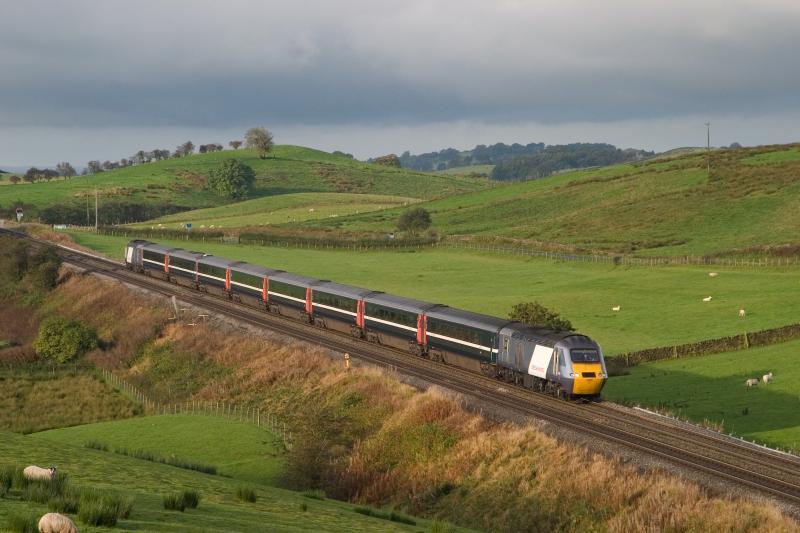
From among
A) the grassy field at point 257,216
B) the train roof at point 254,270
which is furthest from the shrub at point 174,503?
the grassy field at point 257,216

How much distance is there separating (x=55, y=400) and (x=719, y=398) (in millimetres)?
41934

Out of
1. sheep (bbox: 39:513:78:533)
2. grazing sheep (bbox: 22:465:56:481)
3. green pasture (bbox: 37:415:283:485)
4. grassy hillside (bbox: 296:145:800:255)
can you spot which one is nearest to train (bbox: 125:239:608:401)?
green pasture (bbox: 37:415:283:485)

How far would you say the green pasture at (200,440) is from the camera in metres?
39.4

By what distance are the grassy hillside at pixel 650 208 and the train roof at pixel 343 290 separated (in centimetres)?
5257

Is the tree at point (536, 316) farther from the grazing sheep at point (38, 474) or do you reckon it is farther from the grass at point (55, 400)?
the grazing sheep at point (38, 474)

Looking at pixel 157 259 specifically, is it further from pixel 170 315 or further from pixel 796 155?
pixel 796 155

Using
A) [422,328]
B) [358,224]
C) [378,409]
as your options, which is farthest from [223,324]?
[358,224]

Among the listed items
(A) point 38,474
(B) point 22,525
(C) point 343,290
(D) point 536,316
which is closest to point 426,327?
(D) point 536,316

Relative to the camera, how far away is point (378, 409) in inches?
1666

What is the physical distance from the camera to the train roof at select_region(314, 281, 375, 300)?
59.4 meters

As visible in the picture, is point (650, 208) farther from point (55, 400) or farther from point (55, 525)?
point (55, 525)

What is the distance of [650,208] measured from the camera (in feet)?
449

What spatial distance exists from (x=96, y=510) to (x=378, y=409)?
26453 mm

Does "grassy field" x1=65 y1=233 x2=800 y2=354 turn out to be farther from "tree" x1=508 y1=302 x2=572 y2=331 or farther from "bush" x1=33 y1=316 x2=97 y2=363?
"bush" x1=33 y1=316 x2=97 y2=363
